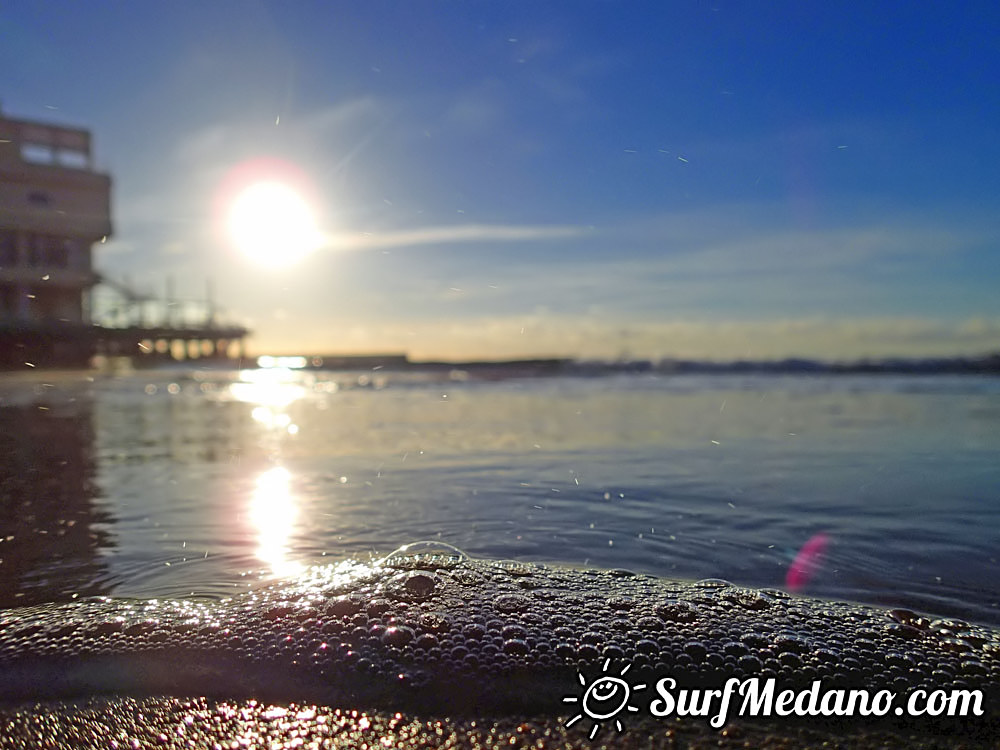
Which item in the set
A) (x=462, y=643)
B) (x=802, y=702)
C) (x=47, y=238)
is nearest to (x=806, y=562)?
(x=802, y=702)

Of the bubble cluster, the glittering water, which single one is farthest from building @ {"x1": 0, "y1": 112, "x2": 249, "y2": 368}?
the bubble cluster

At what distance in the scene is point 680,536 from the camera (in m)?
3.04

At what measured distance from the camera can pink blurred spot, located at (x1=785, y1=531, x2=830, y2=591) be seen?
2436 mm

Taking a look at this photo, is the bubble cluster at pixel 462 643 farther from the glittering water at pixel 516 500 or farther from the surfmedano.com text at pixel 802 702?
the glittering water at pixel 516 500

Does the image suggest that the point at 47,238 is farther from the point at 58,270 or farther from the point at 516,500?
the point at 516,500

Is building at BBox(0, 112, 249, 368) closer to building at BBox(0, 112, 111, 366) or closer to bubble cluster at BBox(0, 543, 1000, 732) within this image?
building at BBox(0, 112, 111, 366)

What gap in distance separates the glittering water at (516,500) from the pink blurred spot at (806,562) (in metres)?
0.03

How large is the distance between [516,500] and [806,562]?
159cm

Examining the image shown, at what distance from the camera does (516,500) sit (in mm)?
3818

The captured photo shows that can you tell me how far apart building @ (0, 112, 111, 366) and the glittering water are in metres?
2.41

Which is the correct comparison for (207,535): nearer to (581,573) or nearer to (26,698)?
(26,698)

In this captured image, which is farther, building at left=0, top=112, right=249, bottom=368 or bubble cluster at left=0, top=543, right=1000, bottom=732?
building at left=0, top=112, right=249, bottom=368

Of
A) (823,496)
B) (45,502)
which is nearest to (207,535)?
(45,502)

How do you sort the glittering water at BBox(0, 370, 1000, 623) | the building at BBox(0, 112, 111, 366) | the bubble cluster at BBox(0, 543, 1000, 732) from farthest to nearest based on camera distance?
the building at BBox(0, 112, 111, 366) → the glittering water at BBox(0, 370, 1000, 623) → the bubble cluster at BBox(0, 543, 1000, 732)
